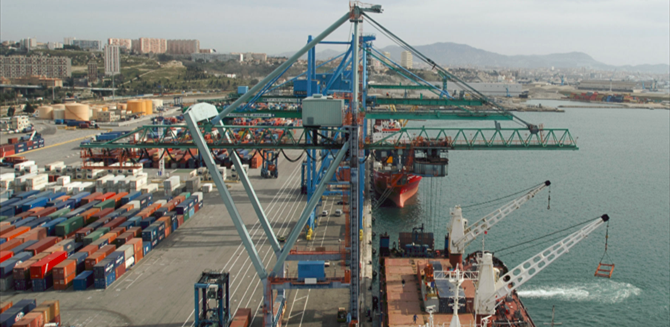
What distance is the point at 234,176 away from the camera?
44.5 meters

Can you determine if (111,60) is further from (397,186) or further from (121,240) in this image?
(121,240)

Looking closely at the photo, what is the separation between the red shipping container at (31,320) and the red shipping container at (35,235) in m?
9.72

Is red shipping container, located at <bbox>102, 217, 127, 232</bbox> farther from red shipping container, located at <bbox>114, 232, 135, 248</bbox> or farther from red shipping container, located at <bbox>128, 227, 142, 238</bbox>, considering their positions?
red shipping container, located at <bbox>114, 232, 135, 248</bbox>

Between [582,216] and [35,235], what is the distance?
34941 mm

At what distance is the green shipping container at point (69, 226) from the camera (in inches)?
1112

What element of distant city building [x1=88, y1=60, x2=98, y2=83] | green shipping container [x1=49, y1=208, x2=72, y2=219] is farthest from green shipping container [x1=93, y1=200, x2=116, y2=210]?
distant city building [x1=88, y1=60, x2=98, y2=83]

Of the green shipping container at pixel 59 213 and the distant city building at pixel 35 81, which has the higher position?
the distant city building at pixel 35 81

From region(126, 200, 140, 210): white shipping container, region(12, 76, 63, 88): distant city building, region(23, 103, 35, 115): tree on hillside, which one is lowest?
region(126, 200, 140, 210): white shipping container

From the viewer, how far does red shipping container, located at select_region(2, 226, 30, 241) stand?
88.5ft

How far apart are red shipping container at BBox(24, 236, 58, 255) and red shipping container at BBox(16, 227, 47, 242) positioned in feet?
2.12

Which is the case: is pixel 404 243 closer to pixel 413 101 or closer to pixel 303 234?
pixel 303 234

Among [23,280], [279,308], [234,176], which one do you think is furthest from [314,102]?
[234,176]

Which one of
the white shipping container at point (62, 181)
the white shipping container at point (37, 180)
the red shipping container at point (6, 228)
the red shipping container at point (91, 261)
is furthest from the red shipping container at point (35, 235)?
the white shipping container at point (37, 180)

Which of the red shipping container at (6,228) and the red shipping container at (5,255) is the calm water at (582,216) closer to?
the red shipping container at (5,255)
